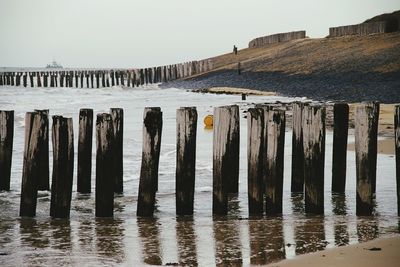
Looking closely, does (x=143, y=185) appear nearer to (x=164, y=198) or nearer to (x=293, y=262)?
(x=164, y=198)

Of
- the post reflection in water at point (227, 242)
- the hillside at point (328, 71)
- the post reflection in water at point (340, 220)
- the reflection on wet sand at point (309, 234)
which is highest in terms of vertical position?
the hillside at point (328, 71)

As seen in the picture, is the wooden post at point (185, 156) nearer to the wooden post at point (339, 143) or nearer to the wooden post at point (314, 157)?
the wooden post at point (314, 157)

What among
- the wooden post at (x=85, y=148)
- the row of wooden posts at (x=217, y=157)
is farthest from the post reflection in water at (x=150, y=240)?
the wooden post at (x=85, y=148)

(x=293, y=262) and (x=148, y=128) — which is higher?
(x=148, y=128)

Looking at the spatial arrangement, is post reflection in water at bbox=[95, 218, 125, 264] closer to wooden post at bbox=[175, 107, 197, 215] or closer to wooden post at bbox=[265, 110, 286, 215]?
wooden post at bbox=[175, 107, 197, 215]

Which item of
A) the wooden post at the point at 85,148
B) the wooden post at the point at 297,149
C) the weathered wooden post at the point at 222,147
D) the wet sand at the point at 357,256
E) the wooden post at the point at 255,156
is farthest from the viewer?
the wooden post at the point at 85,148

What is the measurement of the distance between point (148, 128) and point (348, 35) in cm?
4689

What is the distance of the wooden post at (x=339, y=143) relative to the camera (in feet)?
24.7

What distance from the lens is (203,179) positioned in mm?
9336

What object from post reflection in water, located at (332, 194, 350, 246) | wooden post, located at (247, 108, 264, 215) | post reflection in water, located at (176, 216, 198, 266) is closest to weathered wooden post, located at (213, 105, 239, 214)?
wooden post, located at (247, 108, 264, 215)

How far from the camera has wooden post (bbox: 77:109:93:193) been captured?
24.5ft

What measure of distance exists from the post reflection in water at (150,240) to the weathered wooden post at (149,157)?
165 mm

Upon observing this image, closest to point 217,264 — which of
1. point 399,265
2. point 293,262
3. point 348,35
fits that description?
point 293,262

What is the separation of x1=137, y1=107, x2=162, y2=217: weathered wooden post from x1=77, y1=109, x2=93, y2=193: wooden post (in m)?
1.01
